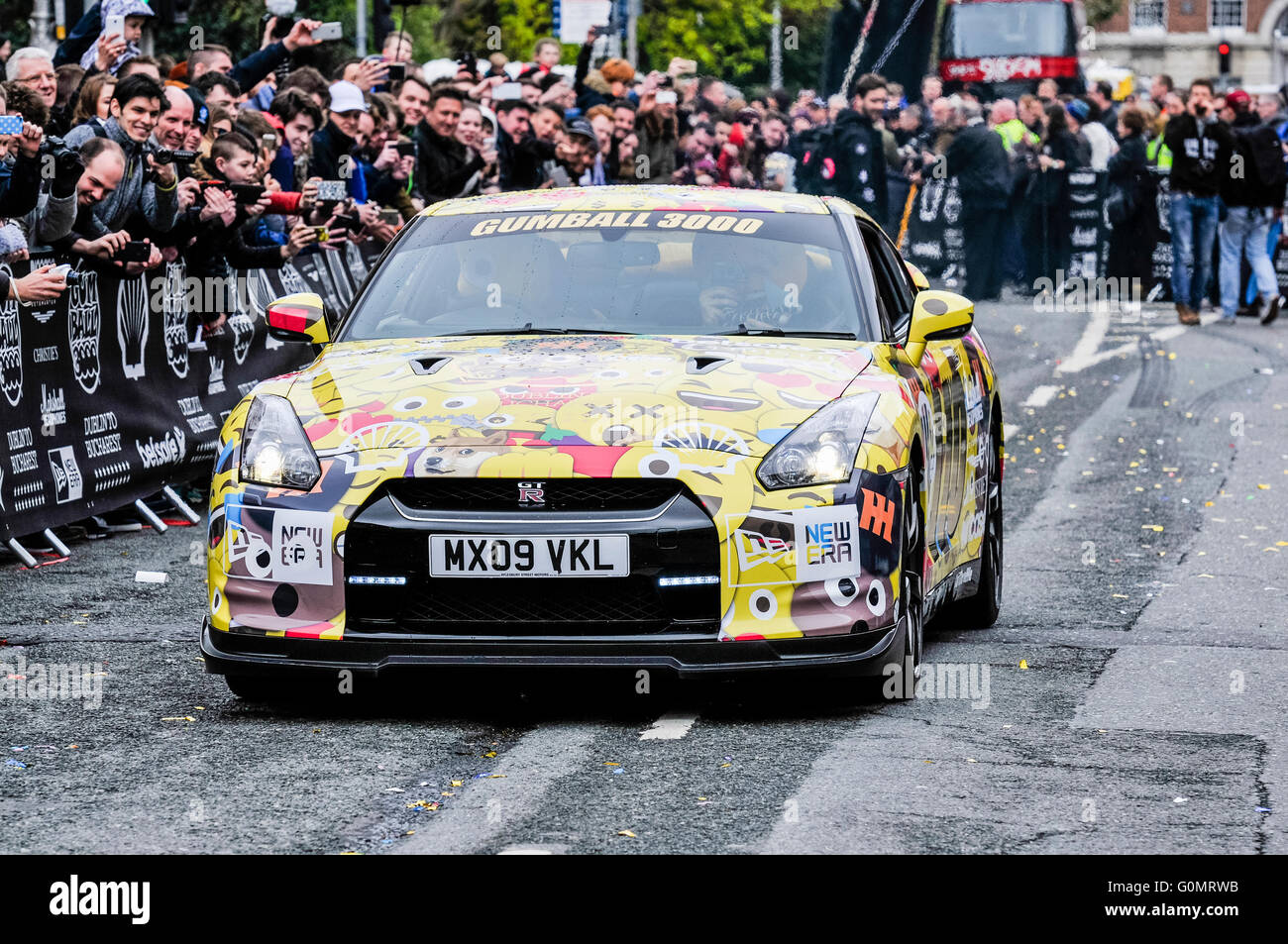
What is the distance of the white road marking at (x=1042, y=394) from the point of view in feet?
57.3

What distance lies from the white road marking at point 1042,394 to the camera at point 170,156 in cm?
757

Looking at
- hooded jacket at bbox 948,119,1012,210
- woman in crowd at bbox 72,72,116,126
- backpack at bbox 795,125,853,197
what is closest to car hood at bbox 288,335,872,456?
woman in crowd at bbox 72,72,116,126

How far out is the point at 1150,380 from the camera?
18.9m

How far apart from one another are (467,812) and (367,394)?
1.68 m

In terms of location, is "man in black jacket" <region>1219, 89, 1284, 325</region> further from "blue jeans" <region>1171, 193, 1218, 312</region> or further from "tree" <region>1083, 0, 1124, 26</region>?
"tree" <region>1083, 0, 1124, 26</region>

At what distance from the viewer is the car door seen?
7.65 m

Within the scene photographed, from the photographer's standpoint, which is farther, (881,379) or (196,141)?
(196,141)

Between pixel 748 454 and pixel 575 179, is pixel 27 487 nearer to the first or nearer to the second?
pixel 748 454

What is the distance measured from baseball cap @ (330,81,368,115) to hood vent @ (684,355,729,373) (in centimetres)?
843

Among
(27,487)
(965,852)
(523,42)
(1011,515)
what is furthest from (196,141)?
(523,42)

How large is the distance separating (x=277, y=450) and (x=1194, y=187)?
1915 cm

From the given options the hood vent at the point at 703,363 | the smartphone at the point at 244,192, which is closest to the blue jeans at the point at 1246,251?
the smartphone at the point at 244,192

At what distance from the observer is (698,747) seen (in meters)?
6.48

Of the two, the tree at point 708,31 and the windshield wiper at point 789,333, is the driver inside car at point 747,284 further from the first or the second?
the tree at point 708,31
